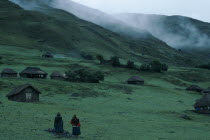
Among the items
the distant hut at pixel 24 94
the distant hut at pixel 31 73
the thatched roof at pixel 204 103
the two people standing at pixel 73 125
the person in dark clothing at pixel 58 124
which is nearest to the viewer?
the two people standing at pixel 73 125

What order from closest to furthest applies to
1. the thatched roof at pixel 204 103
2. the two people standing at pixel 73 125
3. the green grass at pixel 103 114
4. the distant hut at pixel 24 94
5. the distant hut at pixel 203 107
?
the two people standing at pixel 73 125, the green grass at pixel 103 114, the distant hut at pixel 24 94, the distant hut at pixel 203 107, the thatched roof at pixel 204 103

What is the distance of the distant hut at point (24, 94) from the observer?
56.1m

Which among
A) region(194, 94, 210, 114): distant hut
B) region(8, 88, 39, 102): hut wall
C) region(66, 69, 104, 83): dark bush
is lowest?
region(194, 94, 210, 114): distant hut

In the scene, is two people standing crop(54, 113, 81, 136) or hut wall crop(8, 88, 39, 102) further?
hut wall crop(8, 88, 39, 102)

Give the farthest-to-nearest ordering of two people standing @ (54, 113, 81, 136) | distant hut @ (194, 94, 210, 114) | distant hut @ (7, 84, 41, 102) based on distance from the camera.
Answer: distant hut @ (194, 94, 210, 114) → distant hut @ (7, 84, 41, 102) → two people standing @ (54, 113, 81, 136)

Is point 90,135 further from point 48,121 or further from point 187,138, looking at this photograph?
point 187,138

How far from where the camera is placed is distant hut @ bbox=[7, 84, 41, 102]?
5609 centimetres

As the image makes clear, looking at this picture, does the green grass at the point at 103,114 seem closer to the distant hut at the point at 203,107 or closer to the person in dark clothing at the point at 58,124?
the person in dark clothing at the point at 58,124

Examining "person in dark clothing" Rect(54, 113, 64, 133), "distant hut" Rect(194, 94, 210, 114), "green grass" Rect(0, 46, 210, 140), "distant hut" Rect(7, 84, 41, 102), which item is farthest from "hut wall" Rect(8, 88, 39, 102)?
"distant hut" Rect(194, 94, 210, 114)

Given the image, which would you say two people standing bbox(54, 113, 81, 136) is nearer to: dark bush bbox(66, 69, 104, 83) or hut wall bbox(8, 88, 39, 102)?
hut wall bbox(8, 88, 39, 102)

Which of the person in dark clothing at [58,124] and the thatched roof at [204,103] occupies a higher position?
the person in dark clothing at [58,124]

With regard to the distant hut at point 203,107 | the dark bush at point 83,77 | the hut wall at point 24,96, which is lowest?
the distant hut at point 203,107

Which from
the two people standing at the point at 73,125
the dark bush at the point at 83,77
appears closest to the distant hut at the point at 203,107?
the dark bush at the point at 83,77

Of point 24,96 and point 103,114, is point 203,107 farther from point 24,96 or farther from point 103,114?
point 24,96
